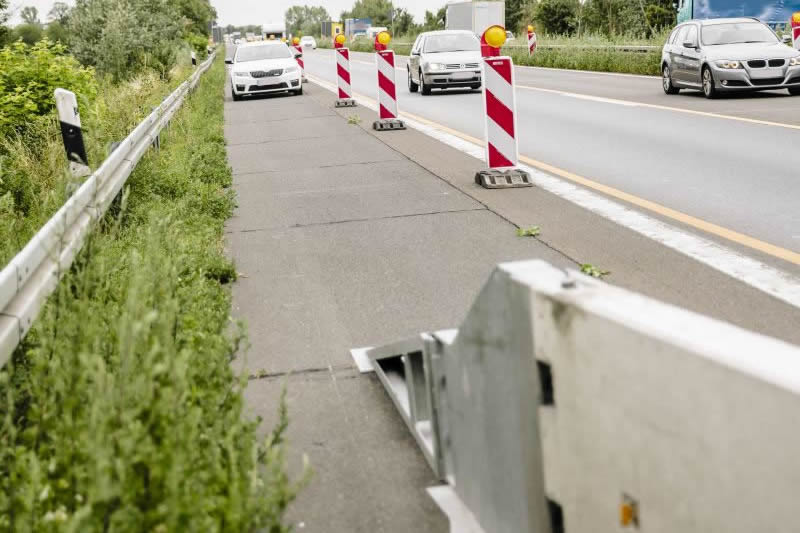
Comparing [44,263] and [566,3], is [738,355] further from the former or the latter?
[566,3]

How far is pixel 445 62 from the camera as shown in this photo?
24688 mm

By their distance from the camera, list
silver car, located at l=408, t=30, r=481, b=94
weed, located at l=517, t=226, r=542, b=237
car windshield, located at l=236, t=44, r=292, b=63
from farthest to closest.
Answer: car windshield, located at l=236, t=44, r=292, b=63 → silver car, located at l=408, t=30, r=481, b=94 → weed, located at l=517, t=226, r=542, b=237

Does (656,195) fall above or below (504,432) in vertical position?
below

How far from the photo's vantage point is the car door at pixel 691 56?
19859 millimetres

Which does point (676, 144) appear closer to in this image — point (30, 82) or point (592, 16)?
point (30, 82)

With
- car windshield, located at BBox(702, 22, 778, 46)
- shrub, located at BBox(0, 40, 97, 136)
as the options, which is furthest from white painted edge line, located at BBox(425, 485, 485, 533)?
car windshield, located at BBox(702, 22, 778, 46)

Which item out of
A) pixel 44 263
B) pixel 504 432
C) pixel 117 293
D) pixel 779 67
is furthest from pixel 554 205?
pixel 779 67

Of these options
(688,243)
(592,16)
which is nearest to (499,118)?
(688,243)

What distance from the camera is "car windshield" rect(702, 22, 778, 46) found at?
2006 cm

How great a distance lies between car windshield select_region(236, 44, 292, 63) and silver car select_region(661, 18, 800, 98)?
37.4ft

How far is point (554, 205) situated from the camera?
8.70 m

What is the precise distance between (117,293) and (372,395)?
1.71 metres

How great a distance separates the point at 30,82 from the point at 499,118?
6174 millimetres

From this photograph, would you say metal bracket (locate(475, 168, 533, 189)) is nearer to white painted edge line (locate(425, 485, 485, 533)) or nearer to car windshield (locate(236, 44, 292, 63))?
white painted edge line (locate(425, 485, 485, 533))
